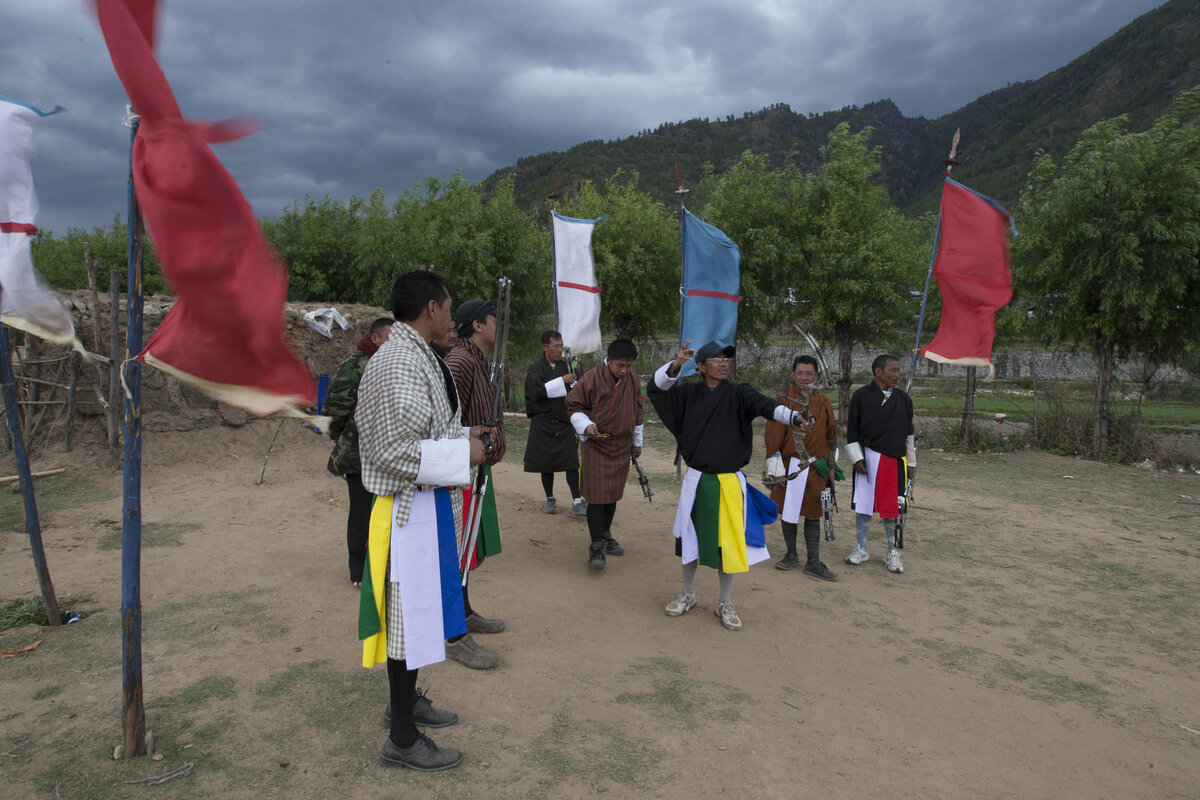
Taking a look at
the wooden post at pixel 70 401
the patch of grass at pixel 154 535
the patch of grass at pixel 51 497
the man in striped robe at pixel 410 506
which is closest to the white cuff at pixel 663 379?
the man in striped robe at pixel 410 506

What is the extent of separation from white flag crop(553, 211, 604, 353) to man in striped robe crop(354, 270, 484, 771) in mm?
5039

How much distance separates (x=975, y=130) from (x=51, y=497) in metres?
93.7

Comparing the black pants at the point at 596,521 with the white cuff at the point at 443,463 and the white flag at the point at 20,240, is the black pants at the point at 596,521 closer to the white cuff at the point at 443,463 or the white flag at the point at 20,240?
the white cuff at the point at 443,463

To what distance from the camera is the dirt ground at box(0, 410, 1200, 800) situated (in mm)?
2779

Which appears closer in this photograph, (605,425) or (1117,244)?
(605,425)

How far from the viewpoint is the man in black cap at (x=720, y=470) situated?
13.9 ft

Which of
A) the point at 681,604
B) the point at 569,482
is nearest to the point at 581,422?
the point at 681,604

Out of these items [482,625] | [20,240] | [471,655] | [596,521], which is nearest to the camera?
[20,240]

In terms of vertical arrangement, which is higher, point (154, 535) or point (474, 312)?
point (474, 312)

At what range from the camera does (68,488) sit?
750cm

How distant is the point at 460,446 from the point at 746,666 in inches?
90.3

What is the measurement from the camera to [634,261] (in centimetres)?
1582

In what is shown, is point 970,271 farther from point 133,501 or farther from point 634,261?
point 634,261

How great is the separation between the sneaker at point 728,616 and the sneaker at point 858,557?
1887 millimetres
